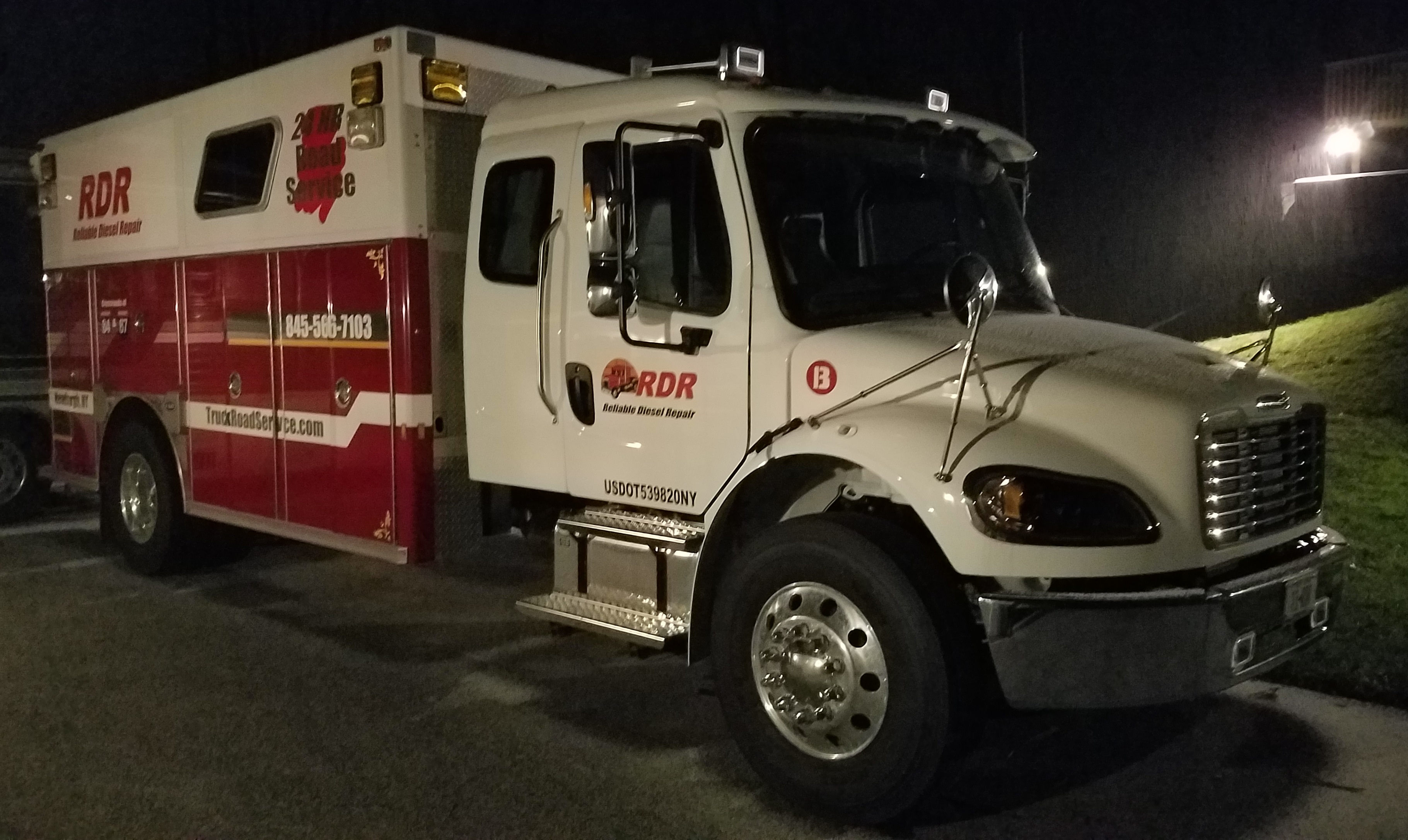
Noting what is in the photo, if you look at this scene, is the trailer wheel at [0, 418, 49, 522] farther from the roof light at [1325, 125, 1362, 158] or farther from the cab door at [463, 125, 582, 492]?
the roof light at [1325, 125, 1362, 158]

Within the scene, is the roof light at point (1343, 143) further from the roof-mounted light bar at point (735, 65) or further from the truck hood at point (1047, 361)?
the roof-mounted light bar at point (735, 65)

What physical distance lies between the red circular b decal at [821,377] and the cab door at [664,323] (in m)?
0.31

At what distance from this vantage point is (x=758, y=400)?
511cm

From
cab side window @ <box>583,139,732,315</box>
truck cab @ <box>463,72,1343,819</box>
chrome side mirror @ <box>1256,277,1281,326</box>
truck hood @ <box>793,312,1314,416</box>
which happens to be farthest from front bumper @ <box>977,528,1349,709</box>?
cab side window @ <box>583,139,732,315</box>

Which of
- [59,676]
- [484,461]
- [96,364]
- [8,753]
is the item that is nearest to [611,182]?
[484,461]

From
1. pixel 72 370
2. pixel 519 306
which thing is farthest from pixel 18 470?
pixel 519 306

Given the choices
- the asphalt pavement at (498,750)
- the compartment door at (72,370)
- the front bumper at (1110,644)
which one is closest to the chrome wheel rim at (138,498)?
the compartment door at (72,370)

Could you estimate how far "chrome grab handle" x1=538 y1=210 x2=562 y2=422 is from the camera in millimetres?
5820

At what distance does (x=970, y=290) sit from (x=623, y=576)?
2.15 metres

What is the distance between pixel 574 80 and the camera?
7.35 meters

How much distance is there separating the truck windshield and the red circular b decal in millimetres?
178

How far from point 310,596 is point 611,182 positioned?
4.57 meters

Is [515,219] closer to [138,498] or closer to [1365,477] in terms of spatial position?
[138,498]

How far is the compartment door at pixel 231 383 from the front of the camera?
7656 mm
